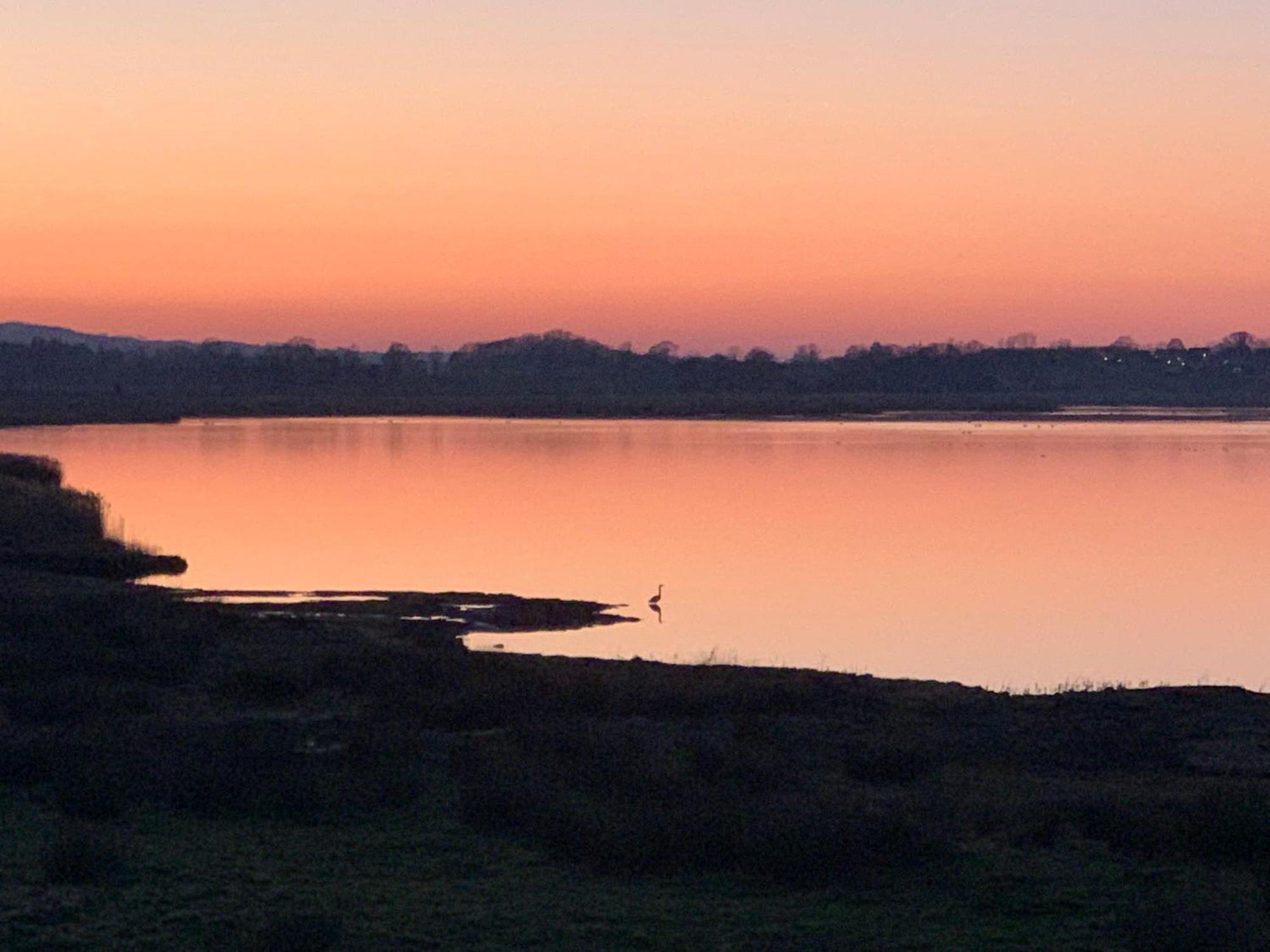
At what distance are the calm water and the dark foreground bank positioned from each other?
668 cm

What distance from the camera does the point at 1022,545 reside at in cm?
3478

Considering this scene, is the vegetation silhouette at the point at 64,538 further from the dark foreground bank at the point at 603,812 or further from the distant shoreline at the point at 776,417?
the distant shoreline at the point at 776,417

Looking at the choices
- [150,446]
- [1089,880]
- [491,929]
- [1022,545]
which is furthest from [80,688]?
[150,446]

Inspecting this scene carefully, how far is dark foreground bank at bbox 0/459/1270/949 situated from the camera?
767 centimetres

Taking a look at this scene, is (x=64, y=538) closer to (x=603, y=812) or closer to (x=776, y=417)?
(x=603, y=812)

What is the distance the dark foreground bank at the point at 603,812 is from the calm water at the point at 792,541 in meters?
6.68

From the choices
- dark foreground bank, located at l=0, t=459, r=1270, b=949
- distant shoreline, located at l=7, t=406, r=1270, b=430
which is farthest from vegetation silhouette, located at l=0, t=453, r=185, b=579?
distant shoreline, located at l=7, t=406, r=1270, b=430

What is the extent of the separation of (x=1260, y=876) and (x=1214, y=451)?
63698 millimetres

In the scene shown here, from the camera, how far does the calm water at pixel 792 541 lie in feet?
73.1

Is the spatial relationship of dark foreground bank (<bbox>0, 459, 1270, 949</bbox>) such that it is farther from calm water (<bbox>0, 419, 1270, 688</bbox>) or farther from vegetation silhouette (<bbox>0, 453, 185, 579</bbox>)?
vegetation silhouette (<bbox>0, 453, 185, 579</bbox>)

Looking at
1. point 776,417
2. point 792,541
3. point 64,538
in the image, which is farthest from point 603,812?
point 776,417

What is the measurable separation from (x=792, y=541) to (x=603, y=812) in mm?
25839

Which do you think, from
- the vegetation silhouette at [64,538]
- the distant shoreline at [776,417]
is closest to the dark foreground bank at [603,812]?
the vegetation silhouette at [64,538]

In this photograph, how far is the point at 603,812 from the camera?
934 cm
